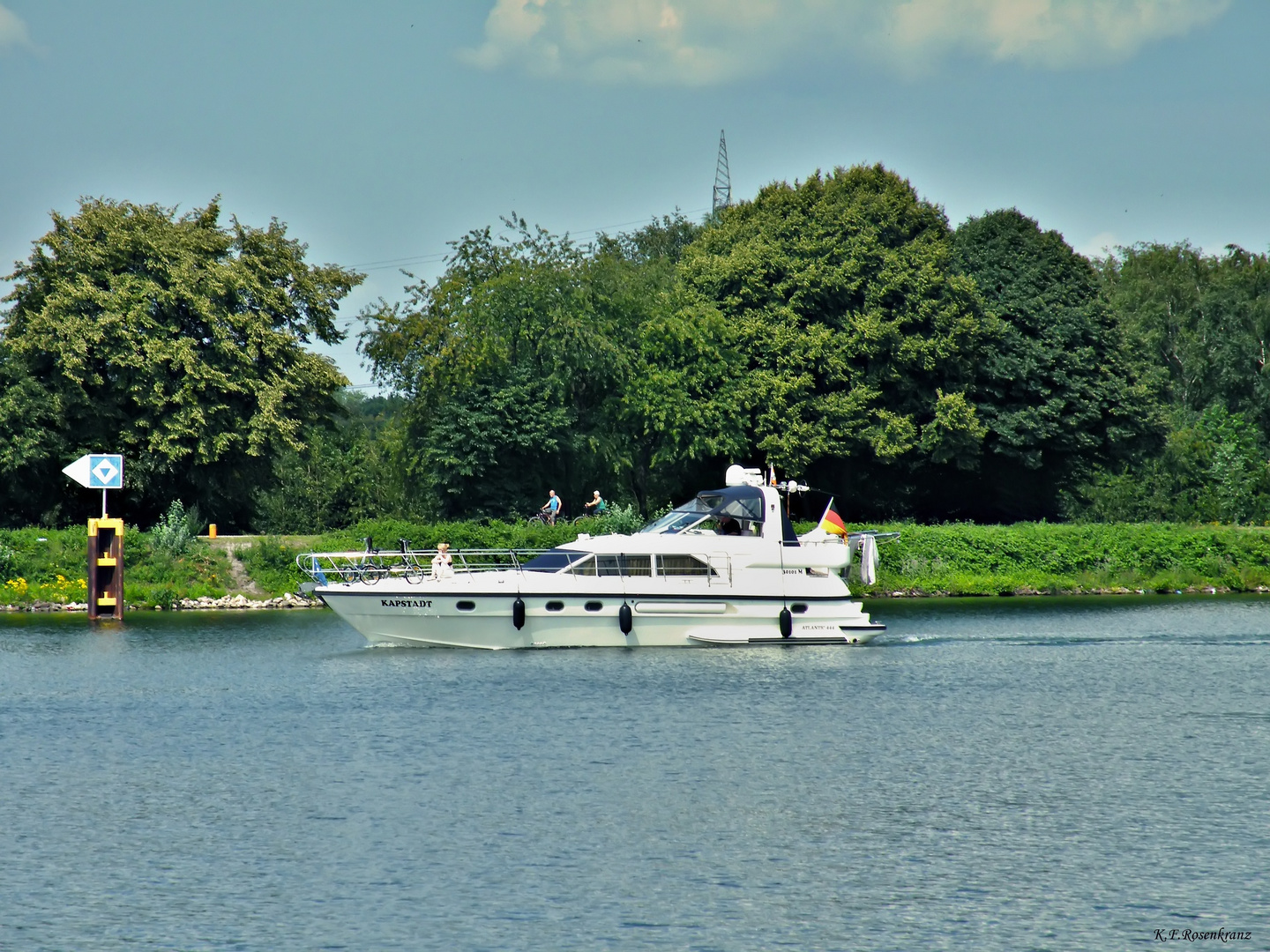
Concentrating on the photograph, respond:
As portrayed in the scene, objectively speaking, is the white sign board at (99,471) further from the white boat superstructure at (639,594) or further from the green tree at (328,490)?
the green tree at (328,490)

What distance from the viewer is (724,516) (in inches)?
1511

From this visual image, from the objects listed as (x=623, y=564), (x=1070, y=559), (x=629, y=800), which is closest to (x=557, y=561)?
(x=623, y=564)

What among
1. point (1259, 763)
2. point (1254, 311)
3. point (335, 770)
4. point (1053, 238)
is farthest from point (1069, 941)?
point (1254, 311)

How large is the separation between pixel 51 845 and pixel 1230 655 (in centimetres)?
2811

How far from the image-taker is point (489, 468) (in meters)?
59.8

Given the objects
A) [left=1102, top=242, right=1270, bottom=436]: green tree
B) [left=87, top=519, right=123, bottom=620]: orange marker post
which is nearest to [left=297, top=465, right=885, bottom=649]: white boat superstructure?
[left=87, top=519, right=123, bottom=620]: orange marker post

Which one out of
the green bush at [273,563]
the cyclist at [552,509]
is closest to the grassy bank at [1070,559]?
the cyclist at [552,509]

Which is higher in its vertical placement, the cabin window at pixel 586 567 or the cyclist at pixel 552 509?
the cyclist at pixel 552 509

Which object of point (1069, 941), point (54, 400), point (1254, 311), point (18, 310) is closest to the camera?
point (1069, 941)

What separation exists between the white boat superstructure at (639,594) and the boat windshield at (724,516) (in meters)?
0.04

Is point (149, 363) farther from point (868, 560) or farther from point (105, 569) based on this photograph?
point (868, 560)

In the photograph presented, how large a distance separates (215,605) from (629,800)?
32.3 meters

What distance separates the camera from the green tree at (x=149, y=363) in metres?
53.3

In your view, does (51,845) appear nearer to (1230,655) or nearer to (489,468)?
(1230,655)
